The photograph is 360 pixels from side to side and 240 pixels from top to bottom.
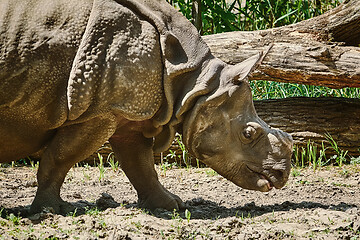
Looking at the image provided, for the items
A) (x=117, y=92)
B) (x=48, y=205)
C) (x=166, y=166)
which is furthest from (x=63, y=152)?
(x=166, y=166)

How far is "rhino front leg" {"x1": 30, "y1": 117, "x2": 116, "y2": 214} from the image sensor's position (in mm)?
4316

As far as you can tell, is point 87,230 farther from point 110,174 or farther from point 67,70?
point 110,174

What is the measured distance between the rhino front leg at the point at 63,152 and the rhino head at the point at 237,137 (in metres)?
0.66

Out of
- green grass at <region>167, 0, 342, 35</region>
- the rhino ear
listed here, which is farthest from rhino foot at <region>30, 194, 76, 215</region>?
green grass at <region>167, 0, 342, 35</region>

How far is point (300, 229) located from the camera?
411cm

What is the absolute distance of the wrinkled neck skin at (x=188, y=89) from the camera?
175 inches

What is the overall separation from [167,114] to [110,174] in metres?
2.82

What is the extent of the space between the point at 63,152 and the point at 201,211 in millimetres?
1252

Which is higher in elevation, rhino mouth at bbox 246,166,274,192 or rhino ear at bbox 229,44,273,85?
rhino ear at bbox 229,44,273,85

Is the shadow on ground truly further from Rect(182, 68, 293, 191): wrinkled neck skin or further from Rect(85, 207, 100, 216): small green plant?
Rect(182, 68, 293, 191): wrinkled neck skin

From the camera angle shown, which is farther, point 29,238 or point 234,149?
point 234,149

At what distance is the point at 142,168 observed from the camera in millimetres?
4926

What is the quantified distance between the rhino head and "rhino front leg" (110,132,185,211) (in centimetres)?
45

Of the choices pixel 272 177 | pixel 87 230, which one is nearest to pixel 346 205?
pixel 272 177
